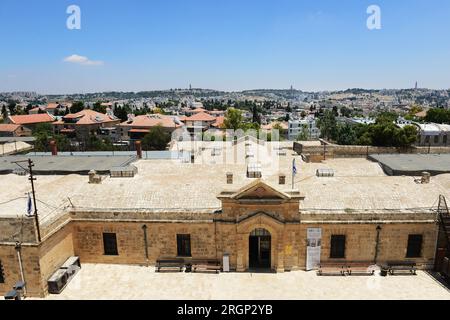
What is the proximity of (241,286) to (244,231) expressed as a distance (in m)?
3.49

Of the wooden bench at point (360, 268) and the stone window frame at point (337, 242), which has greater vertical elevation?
the stone window frame at point (337, 242)

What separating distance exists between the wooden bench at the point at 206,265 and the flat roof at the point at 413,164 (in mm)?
17676

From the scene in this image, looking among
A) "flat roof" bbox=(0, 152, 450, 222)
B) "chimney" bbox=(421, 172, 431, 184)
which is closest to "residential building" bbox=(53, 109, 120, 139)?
"flat roof" bbox=(0, 152, 450, 222)

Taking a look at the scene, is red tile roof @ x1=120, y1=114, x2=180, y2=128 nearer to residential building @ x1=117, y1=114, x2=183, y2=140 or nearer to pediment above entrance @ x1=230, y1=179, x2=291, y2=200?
residential building @ x1=117, y1=114, x2=183, y2=140

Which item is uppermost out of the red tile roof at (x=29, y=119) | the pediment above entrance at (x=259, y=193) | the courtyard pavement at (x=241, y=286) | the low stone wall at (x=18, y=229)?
the pediment above entrance at (x=259, y=193)

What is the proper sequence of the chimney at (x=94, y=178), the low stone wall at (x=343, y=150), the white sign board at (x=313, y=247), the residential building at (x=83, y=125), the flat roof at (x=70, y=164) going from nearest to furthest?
the white sign board at (x=313, y=247) → the chimney at (x=94, y=178) → the flat roof at (x=70, y=164) → the low stone wall at (x=343, y=150) → the residential building at (x=83, y=125)

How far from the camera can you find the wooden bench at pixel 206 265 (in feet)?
76.4

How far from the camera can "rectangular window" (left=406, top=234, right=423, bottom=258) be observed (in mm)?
23453

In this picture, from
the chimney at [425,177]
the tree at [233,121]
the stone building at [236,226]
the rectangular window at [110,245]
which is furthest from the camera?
the tree at [233,121]

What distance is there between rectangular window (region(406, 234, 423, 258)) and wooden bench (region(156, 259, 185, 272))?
1549cm

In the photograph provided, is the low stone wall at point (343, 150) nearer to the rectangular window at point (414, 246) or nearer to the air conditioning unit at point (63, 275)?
the rectangular window at point (414, 246)

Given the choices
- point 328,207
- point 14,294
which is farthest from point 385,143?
point 14,294

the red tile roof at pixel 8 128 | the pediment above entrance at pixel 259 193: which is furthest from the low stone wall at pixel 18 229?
Result: the red tile roof at pixel 8 128

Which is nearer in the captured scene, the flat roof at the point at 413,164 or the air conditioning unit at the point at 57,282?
the air conditioning unit at the point at 57,282
